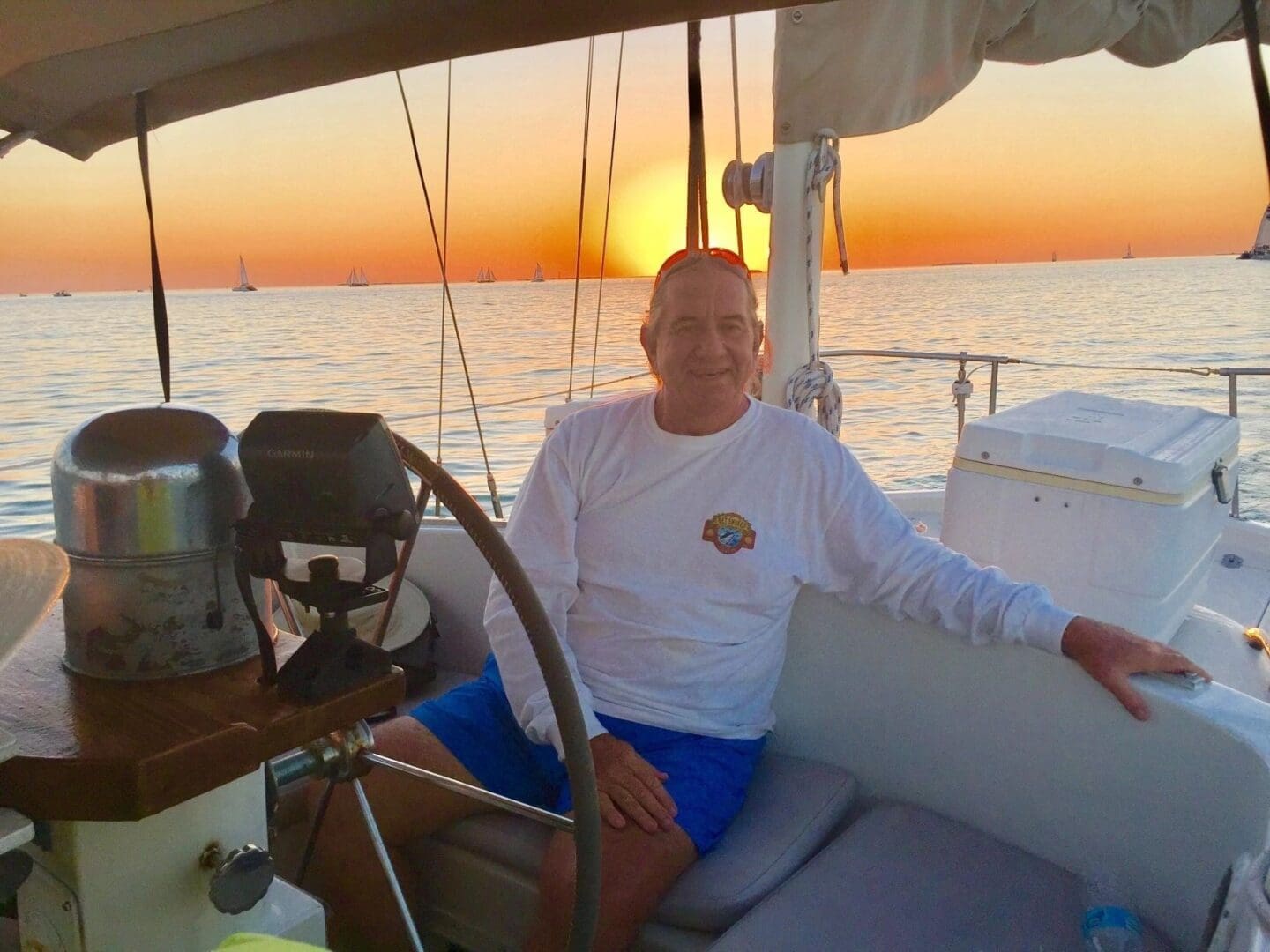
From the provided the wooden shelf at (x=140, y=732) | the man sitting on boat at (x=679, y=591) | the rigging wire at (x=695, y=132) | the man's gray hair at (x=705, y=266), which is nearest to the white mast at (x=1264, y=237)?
the man sitting on boat at (x=679, y=591)

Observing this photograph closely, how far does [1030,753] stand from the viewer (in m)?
1.49

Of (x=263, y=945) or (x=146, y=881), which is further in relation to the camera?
(x=146, y=881)

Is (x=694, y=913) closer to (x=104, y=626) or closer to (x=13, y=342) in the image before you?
(x=104, y=626)

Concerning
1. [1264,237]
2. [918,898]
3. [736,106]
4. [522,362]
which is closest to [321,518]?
[918,898]

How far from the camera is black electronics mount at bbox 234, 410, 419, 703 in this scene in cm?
73

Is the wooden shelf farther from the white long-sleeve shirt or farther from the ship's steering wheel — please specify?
the white long-sleeve shirt

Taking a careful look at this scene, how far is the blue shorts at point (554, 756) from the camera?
1.49 metres

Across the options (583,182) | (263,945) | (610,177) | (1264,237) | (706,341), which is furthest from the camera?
(610,177)

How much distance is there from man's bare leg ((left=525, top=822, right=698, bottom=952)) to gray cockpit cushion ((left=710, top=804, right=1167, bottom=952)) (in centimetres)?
12

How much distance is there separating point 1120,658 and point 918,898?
16.4 inches

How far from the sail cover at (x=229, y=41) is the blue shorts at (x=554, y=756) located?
0.93m

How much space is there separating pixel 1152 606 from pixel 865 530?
2.58ft

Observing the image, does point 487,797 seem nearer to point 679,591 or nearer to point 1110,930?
point 679,591

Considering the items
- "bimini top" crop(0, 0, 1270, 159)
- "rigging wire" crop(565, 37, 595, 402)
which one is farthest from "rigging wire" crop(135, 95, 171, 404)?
"rigging wire" crop(565, 37, 595, 402)
